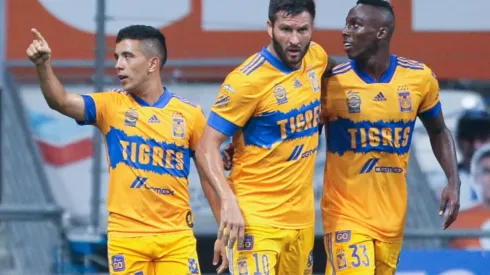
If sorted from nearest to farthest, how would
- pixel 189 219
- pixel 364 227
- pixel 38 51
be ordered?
pixel 38 51 → pixel 364 227 → pixel 189 219

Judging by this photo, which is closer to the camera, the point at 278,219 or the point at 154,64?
the point at 278,219

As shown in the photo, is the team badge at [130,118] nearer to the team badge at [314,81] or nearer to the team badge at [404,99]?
the team badge at [314,81]

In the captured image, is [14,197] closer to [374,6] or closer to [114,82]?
[114,82]

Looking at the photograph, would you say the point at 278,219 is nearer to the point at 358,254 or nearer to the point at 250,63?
the point at 358,254

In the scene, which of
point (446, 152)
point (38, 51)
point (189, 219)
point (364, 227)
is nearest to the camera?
point (38, 51)

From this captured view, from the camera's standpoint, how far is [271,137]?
6734 millimetres

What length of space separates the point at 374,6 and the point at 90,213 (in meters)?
3.91

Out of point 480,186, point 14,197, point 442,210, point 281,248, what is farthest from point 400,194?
point 14,197

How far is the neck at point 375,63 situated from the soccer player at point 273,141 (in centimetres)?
40

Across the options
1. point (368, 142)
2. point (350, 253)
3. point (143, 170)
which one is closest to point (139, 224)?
point (143, 170)

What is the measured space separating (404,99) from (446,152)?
0.52m

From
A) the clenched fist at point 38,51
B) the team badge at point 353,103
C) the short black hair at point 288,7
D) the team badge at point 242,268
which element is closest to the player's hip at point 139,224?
the team badge at point 242,268

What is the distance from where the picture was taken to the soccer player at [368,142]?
7.07 m

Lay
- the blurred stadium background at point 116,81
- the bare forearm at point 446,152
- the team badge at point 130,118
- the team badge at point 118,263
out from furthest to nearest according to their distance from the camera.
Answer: the blurred stadium background at point 116,81 → the bare forearm at point 446,152 → the team badge at point 130,118 → the team badge at point 118,263
